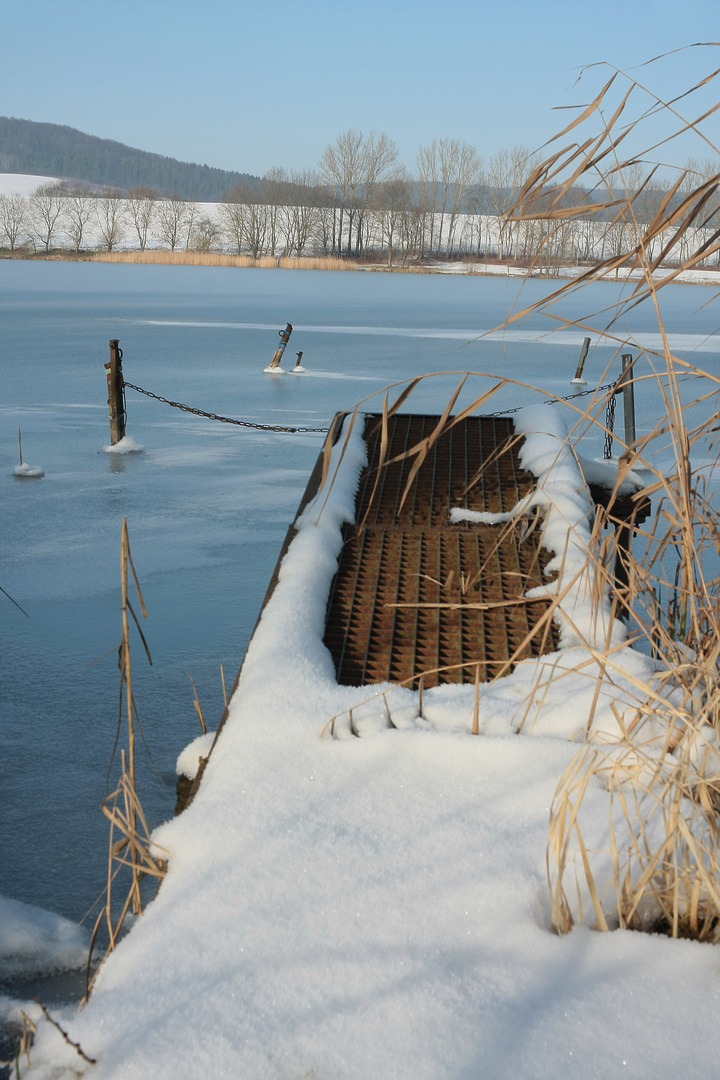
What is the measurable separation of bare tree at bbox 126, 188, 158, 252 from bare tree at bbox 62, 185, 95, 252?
3356mm

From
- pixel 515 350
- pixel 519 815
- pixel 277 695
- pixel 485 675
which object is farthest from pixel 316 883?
pixel 515 350

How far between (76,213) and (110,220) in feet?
11.6

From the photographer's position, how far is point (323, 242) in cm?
6022

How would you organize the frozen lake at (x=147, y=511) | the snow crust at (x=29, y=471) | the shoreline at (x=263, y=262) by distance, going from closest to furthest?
1. the frozen lake at (x=147, y=511)
2. the snow crust at (x=29, y=471)
3. the shoreline at (x=263, y=262)

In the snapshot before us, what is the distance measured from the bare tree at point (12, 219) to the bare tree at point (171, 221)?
9.64 metres

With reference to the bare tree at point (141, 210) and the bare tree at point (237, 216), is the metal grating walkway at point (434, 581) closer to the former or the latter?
the bare tree at point (237, 216)

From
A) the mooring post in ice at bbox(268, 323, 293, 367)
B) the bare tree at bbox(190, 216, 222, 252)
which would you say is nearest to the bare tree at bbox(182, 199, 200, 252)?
the bare tree at bbox(190, 216, 222, 252)

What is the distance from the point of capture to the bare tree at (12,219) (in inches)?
2297

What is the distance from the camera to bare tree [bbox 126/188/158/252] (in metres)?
66.5

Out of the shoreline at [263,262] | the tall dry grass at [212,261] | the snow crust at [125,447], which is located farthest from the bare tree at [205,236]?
the snow crust at [125,447]

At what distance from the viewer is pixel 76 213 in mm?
71000

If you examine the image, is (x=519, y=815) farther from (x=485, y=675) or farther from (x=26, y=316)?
(x=26, y=316)

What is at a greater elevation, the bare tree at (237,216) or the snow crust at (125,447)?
the bare tree at (237,216)

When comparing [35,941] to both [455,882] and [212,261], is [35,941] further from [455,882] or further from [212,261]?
[212,261]
